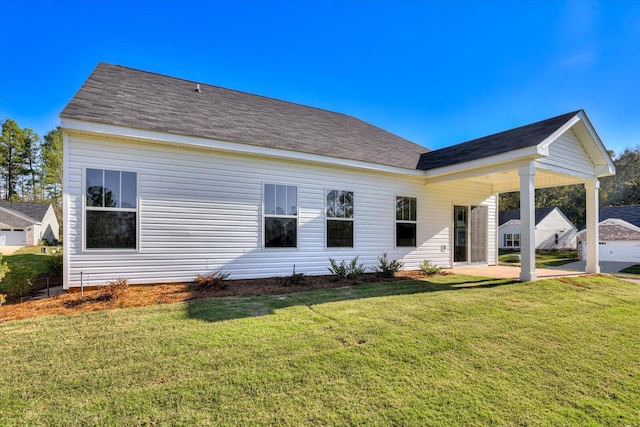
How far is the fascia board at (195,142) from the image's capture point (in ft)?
19.2

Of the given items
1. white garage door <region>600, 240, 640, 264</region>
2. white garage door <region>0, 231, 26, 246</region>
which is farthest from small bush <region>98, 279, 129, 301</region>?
white garage door <region>0, 231, 26, 246</region>

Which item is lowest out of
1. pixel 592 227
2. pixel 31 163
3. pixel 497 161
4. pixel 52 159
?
pixel 592 227

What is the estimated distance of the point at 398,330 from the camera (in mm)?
4219

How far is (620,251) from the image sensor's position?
20797 millimetres

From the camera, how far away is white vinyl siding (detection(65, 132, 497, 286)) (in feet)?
20.2

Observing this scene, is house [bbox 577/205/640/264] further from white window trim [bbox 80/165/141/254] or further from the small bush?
the small bush

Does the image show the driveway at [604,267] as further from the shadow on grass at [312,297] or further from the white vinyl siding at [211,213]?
the white vinyl siding at [211,213]

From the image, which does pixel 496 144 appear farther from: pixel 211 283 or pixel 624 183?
pixel 624 183

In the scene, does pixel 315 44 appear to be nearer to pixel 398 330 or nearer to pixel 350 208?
pixel 350 208

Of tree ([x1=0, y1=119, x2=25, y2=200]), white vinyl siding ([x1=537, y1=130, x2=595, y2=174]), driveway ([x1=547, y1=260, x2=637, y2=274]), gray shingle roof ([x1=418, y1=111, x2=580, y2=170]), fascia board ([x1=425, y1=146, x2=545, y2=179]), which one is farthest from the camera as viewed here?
tree ([x1=0, y1=119, x2=25, y2=200])

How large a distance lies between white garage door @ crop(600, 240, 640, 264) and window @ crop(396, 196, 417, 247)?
20.5 meters

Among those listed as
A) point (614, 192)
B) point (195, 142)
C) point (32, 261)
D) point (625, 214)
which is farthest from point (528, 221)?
point (614, 192)

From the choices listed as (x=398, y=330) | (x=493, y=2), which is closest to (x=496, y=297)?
(x=398, y=330)

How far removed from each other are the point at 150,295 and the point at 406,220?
24.8ft
